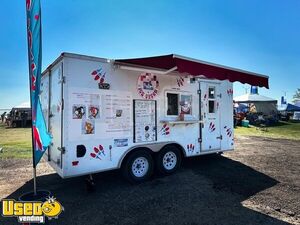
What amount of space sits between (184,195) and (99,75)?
3103 mm

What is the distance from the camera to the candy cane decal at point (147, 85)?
Answer: 219 inches

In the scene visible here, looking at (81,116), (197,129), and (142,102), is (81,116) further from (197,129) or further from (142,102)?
(197,129)

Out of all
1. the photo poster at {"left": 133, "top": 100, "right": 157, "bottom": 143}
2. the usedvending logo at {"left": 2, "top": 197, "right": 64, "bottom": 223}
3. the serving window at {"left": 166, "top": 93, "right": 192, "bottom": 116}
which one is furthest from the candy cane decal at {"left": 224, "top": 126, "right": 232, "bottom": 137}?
the usedvending logo at {"left": 2, "top": 197, "right": 64, "bottom": 223}

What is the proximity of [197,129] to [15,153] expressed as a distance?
7.07 metres

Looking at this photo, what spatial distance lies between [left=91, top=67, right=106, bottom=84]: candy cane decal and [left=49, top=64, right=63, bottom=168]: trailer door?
0.67m

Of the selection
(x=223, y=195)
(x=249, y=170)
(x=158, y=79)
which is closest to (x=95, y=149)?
(x=158, y=79)

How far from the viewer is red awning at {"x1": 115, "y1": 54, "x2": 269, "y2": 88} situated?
4.81m

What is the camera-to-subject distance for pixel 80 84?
4.73 metres

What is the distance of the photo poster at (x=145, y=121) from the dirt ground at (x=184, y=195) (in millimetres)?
1103

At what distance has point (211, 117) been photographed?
6988mm

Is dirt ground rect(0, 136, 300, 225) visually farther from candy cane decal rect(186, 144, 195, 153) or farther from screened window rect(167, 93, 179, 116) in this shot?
screened window rect(167, 93, 179, 116)

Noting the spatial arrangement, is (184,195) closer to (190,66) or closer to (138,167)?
(138,167)

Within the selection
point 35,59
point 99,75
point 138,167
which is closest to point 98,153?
point 138,167

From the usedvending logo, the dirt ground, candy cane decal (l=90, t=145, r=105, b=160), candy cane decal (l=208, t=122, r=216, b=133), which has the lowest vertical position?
the dirt ground
